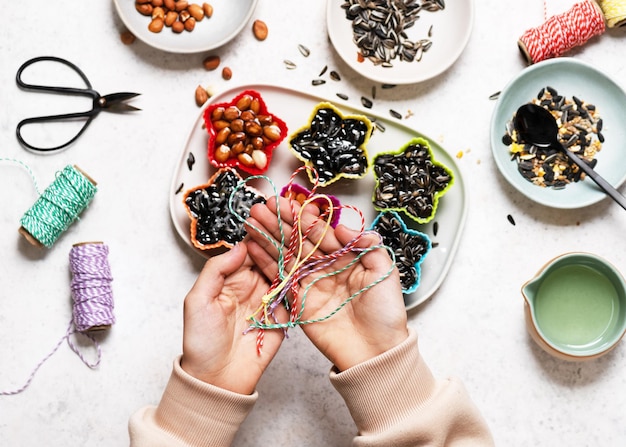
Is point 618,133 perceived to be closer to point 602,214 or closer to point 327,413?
point 602,214

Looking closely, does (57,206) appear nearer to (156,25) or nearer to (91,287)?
(91,287)

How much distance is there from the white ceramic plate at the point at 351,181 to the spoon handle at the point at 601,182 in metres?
0.26

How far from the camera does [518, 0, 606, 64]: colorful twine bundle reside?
1.67 metres

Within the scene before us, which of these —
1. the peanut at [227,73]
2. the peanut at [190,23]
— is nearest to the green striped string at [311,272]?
the peanut at [227,73]

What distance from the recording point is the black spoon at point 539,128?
1683 mm

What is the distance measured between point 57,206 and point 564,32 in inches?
46.4

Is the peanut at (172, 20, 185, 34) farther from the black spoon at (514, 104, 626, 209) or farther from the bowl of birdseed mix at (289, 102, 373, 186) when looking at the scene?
the black spoon at (514, 104, 626, 209)

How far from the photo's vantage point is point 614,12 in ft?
5.49

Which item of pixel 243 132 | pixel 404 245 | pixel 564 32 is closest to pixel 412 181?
pixel 404 245

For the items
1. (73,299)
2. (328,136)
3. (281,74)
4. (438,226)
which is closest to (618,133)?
(438,226)

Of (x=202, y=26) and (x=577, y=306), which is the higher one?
(x=202, y=26)

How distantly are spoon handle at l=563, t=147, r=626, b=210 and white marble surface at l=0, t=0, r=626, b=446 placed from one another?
96mm

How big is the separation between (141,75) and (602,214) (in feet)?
3.63

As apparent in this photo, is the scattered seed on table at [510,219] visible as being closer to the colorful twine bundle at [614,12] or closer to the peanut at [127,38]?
the colorful twine bundle at [614,12]
